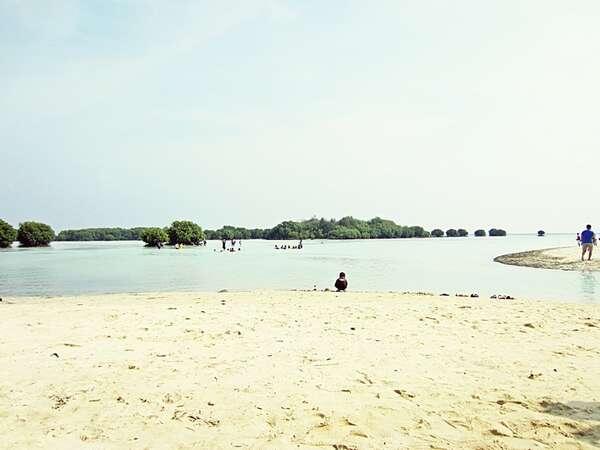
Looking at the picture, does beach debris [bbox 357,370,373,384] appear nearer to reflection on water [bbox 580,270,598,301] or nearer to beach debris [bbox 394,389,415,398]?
beach debris [bbox 394,389,415,398]

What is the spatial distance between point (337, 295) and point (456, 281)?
36.2 feet

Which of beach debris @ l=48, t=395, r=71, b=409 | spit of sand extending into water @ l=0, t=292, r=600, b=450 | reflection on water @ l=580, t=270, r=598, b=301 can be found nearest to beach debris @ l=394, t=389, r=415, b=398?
spit of sand extending into water @ l=0, t=292, r=600, b=450

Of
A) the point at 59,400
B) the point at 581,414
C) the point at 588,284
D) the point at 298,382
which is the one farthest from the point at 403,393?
the point at 588,284

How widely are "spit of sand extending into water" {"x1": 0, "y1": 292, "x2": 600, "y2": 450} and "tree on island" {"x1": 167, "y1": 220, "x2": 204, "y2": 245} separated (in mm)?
103672

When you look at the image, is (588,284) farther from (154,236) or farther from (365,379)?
(154,236)

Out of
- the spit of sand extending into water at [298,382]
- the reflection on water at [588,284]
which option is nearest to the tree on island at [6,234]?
the spit of sand extending into water at [298,382]

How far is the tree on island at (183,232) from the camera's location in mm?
112312

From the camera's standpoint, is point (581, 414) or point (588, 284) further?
point (588, 284)

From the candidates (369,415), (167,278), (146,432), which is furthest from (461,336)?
(167,278)

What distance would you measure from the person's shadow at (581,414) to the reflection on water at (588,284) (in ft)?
43.7

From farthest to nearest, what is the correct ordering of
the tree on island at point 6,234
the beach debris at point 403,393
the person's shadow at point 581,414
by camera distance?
the tree on island at point 6,234, the beach debris at point 403,393, the person's shadow at point 581,414

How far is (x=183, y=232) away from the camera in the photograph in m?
112

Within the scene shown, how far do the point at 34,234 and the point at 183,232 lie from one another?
113 feet

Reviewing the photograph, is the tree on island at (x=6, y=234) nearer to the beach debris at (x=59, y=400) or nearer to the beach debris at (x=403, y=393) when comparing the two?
the beach debris at (x=59, y=400)
